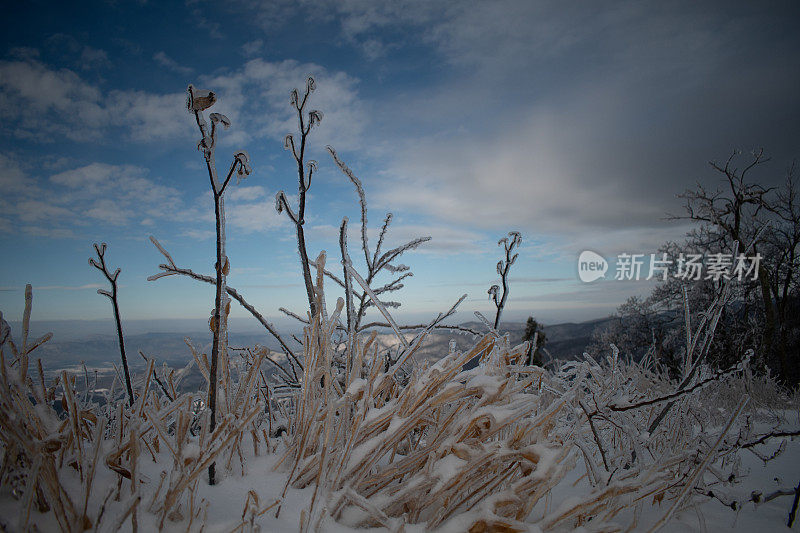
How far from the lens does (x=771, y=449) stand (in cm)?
290

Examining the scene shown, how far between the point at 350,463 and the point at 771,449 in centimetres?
377

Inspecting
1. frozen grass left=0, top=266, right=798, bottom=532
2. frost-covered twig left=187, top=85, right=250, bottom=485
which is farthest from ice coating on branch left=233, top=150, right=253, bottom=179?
frozen grass left=0, top=266, right=798, bottom=532

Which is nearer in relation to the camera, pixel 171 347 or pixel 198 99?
pixel 198 99

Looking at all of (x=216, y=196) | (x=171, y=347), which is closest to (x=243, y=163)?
(x=216, y=196)

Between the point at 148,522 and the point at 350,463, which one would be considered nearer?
the point at 148,522

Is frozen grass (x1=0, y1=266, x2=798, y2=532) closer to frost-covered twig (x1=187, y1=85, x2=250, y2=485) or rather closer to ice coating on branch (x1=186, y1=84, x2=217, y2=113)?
frost-covered twig (x1=187, y1=85, x2=250, y2=485)

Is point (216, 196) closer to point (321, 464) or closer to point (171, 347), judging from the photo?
point (321, 464)

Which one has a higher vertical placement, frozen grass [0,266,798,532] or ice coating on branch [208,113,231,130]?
ice coating on branch [208,113,231,130]

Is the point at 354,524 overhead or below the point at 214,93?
below

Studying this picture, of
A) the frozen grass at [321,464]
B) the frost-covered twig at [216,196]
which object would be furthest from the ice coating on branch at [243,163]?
the frozen grass at [321,464]

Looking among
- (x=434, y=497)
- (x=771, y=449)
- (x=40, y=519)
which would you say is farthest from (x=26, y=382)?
(x=771, y=449)

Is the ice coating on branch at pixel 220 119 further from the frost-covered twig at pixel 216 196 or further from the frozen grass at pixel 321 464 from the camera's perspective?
the frozen grass at pixel 321 464

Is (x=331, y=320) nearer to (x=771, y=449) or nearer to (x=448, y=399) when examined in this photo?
(x=448, y=399)

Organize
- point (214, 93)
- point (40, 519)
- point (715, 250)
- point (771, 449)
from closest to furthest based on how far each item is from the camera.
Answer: point (40, 519)
point (214, 93)
point (771, 449)
point (715, 250)
